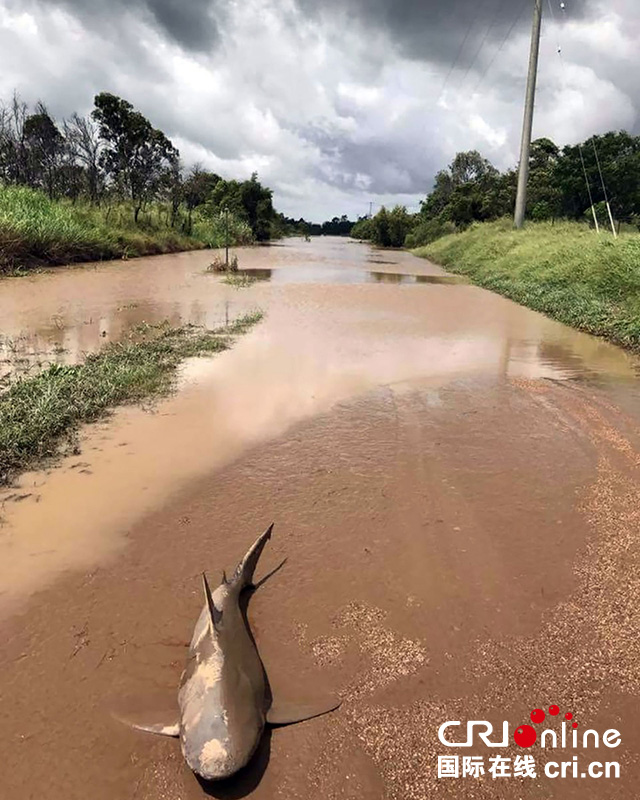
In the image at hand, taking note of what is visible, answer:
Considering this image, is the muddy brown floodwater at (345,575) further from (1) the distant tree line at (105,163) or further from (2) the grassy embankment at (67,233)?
(1) the distant tree line at (105,163)

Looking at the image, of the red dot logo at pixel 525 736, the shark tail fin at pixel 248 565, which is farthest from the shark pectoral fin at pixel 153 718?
the red dot logo at pixel 525 736

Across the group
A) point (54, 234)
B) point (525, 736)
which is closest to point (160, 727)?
point (525, 736)

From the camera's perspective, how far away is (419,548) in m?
3.26

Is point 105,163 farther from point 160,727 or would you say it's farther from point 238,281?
point 160,727

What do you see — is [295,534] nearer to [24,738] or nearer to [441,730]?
[441,730]

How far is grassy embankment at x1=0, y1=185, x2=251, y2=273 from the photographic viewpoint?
15.5 m

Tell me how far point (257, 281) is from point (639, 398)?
12.7m

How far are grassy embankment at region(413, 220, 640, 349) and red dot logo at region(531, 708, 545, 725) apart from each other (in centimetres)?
764

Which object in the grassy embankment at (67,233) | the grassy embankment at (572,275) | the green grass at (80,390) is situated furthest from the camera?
the grassy embankment at (67,233)

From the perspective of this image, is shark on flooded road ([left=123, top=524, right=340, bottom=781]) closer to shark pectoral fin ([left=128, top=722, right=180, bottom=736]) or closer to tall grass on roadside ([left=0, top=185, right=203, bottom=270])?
shark pectoral fin ([left=128, top=722, right=180, bottom=736])

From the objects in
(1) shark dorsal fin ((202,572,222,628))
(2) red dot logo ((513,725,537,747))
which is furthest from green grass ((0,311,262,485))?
(2) red dot logo ((513,725,537,747))

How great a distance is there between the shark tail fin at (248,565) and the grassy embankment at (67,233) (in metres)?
14.2

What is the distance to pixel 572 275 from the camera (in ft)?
43.7

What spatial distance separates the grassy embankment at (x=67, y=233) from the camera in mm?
15523
